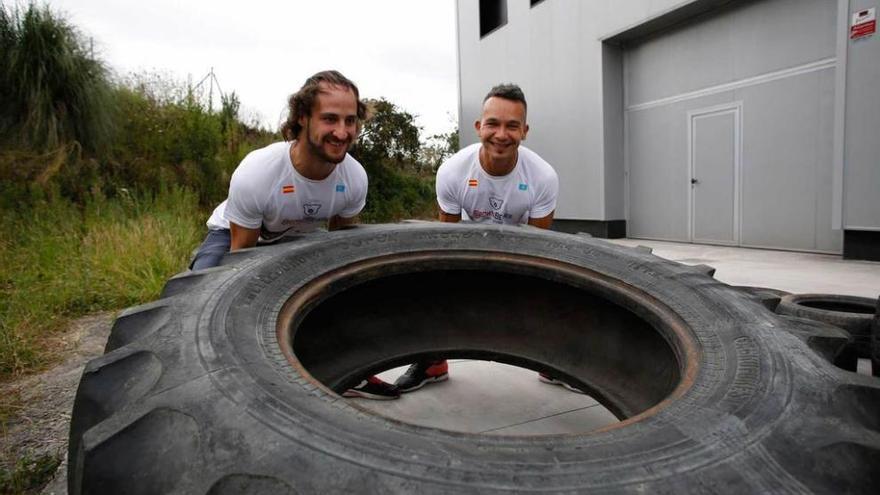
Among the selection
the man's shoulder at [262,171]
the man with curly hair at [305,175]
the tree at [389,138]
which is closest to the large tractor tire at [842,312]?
the man with curly hair at [305,175]

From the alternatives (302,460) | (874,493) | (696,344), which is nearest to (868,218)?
(696,344)

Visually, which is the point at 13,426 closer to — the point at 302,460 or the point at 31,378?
the point at 31,378

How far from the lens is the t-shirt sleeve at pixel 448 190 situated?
3.03 meters

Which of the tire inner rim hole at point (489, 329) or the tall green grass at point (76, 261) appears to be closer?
the tire inner rim hole at point (489, 329)

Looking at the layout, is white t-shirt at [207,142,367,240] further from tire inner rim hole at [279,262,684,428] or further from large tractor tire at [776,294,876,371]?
large tractor tire at [776,294,876,371]

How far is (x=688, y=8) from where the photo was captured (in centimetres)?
675

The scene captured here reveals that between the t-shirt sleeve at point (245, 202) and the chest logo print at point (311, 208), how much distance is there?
0.66 feet

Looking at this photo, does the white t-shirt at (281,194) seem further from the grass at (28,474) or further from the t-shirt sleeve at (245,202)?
the grass at (28,474)

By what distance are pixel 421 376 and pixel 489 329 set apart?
30.8 inches

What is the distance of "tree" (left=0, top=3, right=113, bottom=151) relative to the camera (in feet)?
20.1

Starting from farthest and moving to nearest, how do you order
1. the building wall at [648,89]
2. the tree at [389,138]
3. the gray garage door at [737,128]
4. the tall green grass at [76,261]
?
the tree at [389,138] → the gray garage door at [737,128] → the building wall at [648,89] → the tall green grass at [76,261]

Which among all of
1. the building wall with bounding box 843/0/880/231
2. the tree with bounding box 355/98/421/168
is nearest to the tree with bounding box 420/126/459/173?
the tree with bounding box 355/98/421/168

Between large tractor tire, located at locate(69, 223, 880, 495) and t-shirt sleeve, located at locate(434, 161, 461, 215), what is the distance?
133 centimetres

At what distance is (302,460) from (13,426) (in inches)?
71.1
